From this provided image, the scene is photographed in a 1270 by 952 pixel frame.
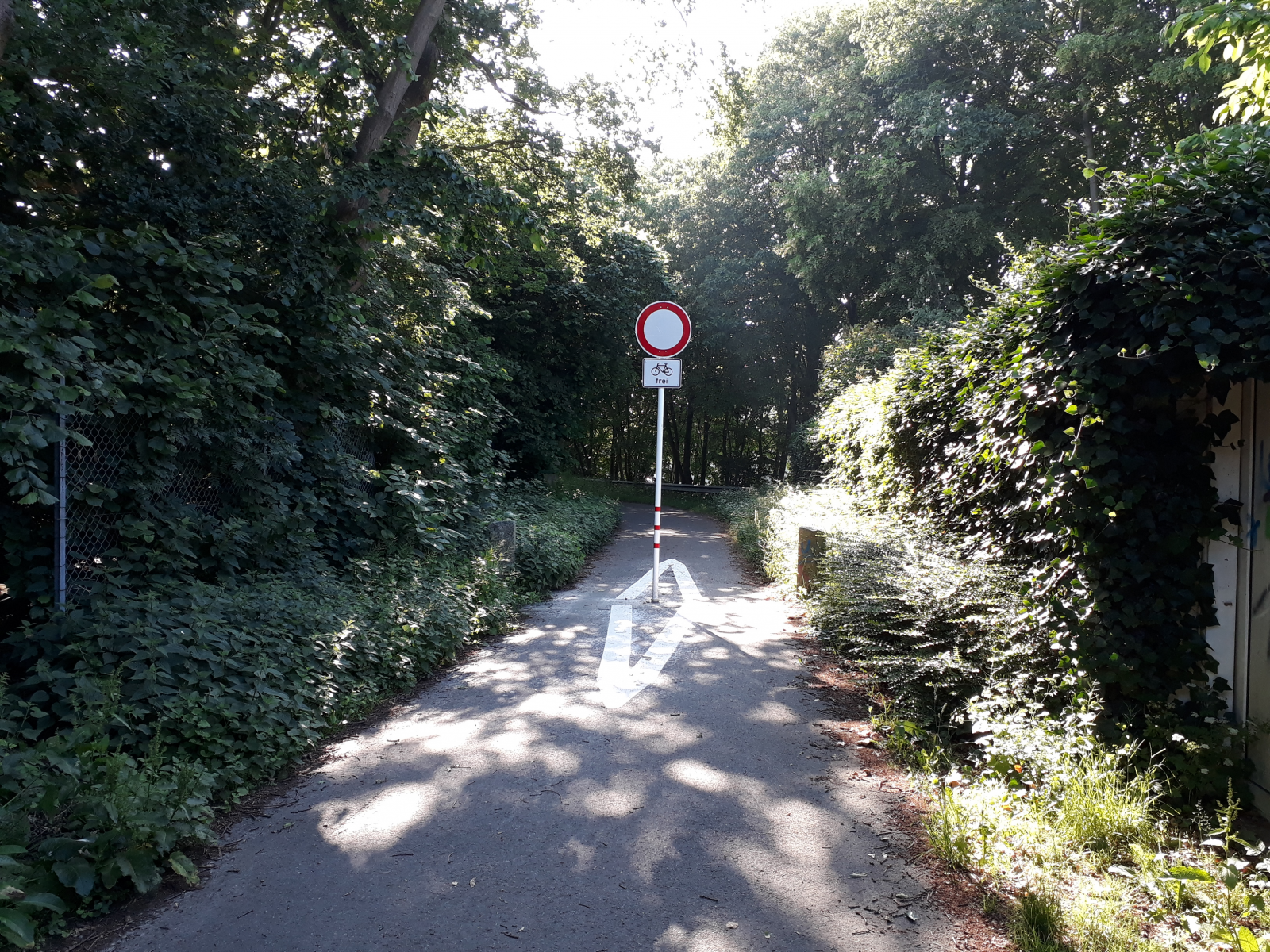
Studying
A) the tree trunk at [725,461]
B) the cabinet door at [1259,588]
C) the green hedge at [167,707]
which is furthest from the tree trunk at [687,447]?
the cabinet door at [1259,588]

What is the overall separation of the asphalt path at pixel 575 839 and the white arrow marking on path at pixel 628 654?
7 centimetres

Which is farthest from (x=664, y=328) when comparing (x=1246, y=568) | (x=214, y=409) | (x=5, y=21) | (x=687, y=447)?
(x=687, y=447)

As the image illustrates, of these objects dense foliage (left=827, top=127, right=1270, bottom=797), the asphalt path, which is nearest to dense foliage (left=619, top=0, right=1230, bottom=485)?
dense foliage (left=827, top=127, right=1270, bottom=797)

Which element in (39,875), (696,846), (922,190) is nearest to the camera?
(39,875)

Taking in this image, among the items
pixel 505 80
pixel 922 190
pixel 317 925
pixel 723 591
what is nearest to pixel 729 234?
pixel 922 190

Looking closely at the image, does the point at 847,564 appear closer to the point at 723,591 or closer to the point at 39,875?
the point at 723,591

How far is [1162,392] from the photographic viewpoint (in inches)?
157

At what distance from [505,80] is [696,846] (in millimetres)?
12925

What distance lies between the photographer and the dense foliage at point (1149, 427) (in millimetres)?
3729

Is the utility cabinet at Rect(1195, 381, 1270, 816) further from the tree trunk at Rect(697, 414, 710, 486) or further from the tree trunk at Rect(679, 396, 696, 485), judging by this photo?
the tree trunk at Rect(697, 414, 710, 486)

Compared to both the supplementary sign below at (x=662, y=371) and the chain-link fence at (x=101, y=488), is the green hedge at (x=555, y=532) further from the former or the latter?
the chain-link fence at (x=101, y=488)

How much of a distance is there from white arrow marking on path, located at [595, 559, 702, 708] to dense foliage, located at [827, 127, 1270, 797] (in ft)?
9.86

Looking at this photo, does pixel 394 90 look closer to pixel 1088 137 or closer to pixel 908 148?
pixel 908 148

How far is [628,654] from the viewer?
7078 mm
